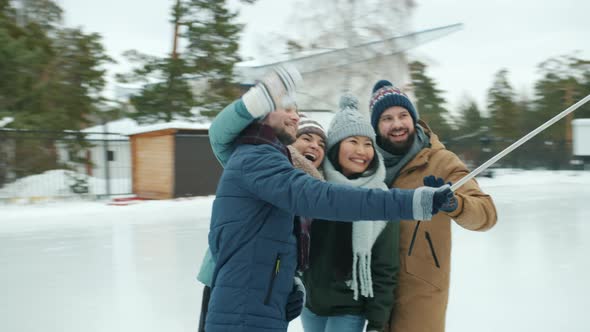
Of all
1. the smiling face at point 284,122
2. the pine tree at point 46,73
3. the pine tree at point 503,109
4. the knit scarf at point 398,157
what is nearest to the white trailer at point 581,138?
the pine tree at point 503,109

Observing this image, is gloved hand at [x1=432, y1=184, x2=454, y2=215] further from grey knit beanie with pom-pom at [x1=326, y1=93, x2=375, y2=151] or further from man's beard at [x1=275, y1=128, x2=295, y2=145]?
grey knit beanie with pom-pom at [x1=326, y1=93, x2=375, y2=151]

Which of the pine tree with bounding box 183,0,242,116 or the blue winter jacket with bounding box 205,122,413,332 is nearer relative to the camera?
the blue winter jacket with bounding box 205,122,413,332

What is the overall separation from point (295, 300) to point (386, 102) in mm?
849

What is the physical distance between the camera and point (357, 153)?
1.85 meters

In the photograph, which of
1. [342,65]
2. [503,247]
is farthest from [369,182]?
[342,65]

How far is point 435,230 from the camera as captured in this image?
6.37ft

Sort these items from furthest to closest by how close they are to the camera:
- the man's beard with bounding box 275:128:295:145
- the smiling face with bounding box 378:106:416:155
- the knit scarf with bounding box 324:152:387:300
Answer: the smiling face with bounding box 378:106:416:155, the knit scarf with bounding box 324:152:387:300, the man's beard with bounding box 275:128:295:145

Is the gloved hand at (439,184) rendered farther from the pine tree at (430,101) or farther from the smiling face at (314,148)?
the pine tree at (430,101)

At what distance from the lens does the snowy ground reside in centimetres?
363

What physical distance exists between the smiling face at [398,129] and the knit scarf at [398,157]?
20mm

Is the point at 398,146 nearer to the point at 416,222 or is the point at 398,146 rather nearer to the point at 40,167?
the point at 416,222

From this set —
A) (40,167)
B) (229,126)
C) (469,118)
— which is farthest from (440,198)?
(469,118)

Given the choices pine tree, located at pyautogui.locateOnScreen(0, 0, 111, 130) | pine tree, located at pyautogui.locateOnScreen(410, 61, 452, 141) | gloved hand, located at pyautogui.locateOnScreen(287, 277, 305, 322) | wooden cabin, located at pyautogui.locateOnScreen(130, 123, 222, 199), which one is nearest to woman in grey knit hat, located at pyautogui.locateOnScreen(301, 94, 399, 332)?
gloved hand, located at pyautogui.locateOnScreen(287, 277, 305, 322)

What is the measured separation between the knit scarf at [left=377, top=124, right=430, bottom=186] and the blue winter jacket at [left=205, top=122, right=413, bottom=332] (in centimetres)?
66
